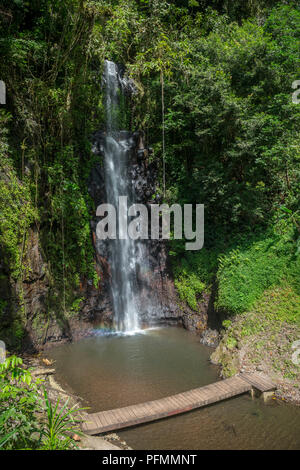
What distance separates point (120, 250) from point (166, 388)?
14.9ft

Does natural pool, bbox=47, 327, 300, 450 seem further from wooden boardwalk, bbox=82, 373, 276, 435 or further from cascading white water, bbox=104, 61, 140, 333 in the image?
cascading white water, bbox=104, 61, 140, 333

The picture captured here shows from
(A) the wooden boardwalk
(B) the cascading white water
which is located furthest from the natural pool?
(B) the cascading white water

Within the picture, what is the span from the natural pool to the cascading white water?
2.61 feet

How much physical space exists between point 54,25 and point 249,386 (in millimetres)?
9383

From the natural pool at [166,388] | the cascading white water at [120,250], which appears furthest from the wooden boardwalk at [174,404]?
the cascading white water at [120,250]

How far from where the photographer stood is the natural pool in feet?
14.0

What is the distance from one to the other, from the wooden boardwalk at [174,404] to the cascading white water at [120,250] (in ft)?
13.0

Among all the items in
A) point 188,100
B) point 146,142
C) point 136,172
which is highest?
point 188,100

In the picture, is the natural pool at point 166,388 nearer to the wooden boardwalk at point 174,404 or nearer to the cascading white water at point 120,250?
the wooden boardwalk at point 174,404

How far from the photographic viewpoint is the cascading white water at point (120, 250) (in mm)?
9078

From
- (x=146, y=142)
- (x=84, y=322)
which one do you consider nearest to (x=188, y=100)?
(x=146, y=142)

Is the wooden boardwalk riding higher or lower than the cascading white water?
lower

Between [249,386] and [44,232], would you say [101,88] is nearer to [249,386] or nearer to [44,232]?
[44,232]

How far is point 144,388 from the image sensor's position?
18.7 feet
